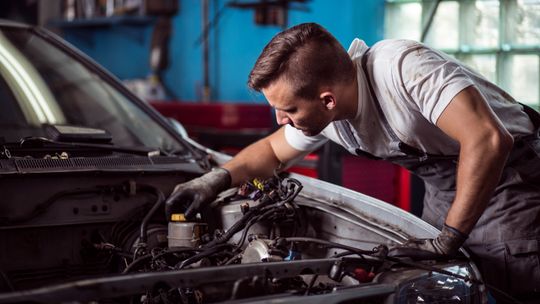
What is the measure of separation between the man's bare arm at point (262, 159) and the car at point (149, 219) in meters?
0.06

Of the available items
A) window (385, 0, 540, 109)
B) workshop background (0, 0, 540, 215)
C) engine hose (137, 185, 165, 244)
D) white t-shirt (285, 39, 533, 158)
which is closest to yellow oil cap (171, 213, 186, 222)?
engine hose (137, 185, 165, 244)

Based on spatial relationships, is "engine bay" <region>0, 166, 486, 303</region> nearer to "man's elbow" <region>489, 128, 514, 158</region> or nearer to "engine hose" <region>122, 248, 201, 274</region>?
"engine hose" <region>122, 248, 201, 274</region>

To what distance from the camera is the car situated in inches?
72.5

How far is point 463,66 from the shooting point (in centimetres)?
226

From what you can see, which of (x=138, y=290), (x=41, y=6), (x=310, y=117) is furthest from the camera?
(x=41, y=6)

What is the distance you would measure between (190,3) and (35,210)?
6.19 metres

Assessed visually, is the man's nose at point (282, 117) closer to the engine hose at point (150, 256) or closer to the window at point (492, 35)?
the engine hose at point (150, 256)

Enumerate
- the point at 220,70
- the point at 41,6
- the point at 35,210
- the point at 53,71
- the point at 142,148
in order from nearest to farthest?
1. the point at 35,210
2. the point at 142,148
3. the point at 53,71
4. the point at 220,70
5. the point at 41,6

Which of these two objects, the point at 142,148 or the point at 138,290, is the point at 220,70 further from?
the point at 138,290

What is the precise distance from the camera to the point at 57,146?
2.55 metres

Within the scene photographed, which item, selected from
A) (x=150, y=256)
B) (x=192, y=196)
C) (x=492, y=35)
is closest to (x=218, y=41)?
(x=492, y=35)

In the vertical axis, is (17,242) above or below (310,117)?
below

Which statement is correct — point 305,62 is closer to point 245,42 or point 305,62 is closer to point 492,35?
point 492,35

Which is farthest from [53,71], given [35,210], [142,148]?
[35,210]
